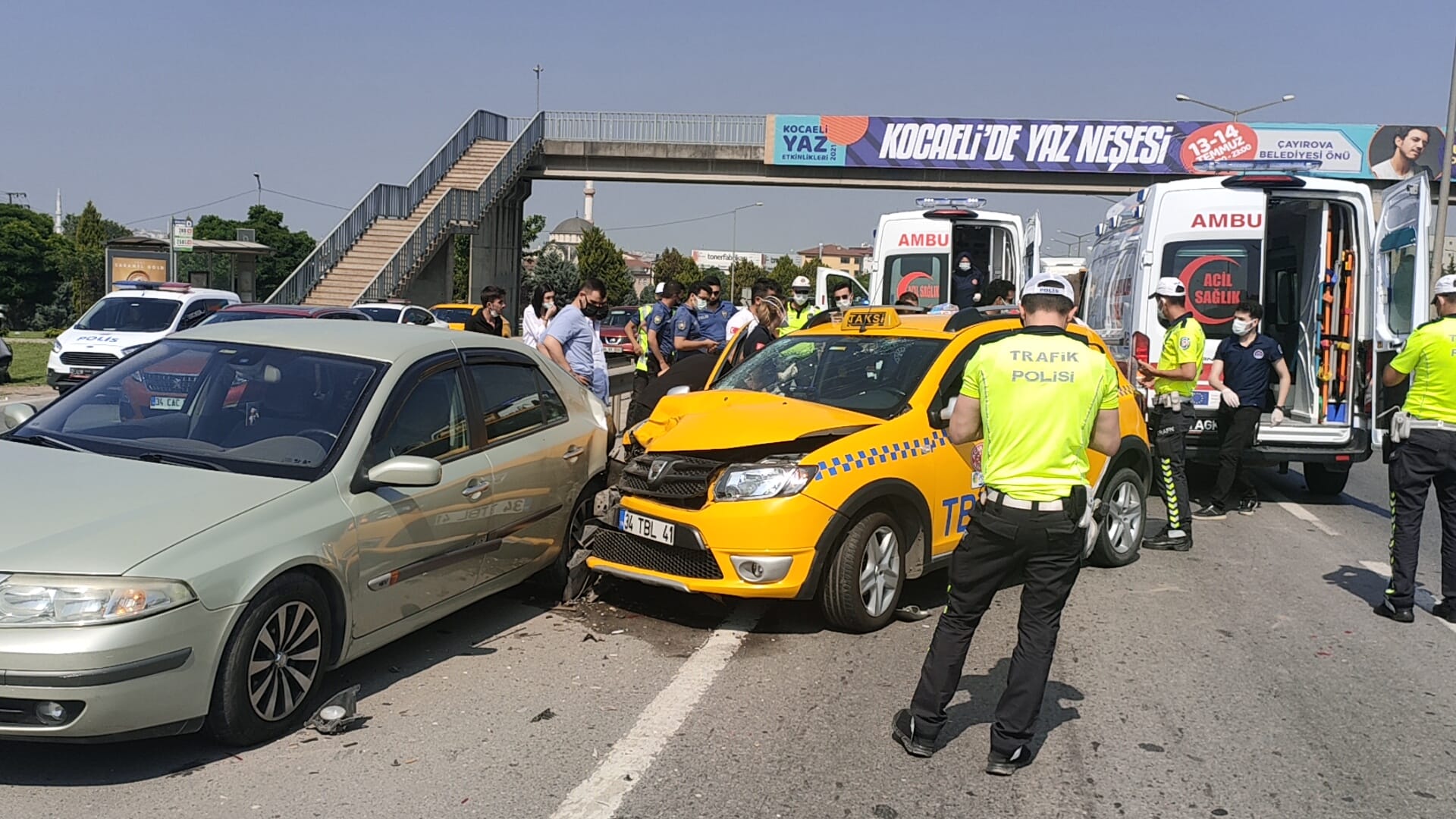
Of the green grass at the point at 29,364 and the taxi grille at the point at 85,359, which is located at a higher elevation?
the taxi grille at the point at 85,359

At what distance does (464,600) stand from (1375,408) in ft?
24.5

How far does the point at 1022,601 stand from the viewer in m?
4.36

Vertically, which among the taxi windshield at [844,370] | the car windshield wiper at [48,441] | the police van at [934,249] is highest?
the police van at [934,249]

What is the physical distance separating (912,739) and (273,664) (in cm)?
244

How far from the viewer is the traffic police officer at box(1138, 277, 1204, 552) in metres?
8.57

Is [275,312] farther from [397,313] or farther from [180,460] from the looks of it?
[180,460]

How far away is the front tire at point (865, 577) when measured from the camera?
5875 mm

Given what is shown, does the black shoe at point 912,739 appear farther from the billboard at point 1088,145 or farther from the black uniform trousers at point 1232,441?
the billboard at point 1088,145

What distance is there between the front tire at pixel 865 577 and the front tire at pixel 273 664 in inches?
99.2

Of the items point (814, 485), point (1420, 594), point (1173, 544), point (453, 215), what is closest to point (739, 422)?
point (814, 485)

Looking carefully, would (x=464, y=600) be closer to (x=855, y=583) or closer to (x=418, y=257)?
(x=855, y=583)

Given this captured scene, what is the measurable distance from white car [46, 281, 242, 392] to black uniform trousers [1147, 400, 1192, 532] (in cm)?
1240

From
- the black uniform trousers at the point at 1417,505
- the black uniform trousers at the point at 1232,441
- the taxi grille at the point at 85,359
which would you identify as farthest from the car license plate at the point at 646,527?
the taxi grille at the point at 85,359

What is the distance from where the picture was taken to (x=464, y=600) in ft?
18.1
